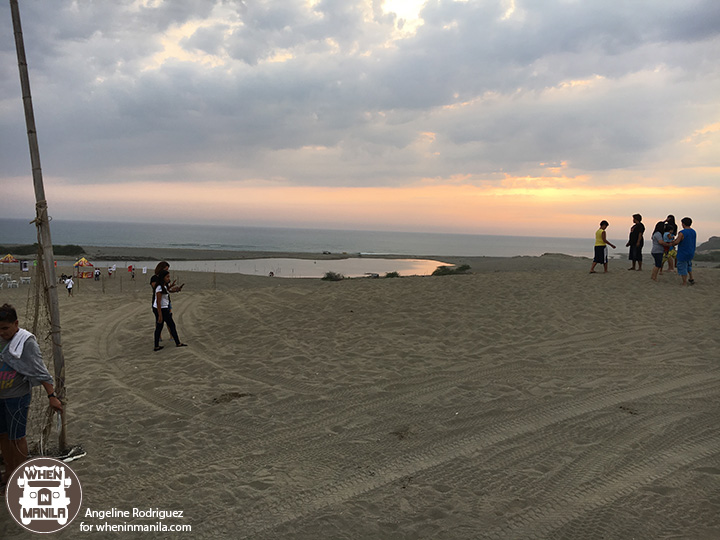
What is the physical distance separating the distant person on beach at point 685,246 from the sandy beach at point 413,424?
1.72m

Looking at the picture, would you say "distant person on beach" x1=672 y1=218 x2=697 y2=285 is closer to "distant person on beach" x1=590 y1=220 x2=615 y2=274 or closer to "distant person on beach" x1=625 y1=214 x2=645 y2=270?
"distant person on beach" x1=625 y1=214 x2=645 y2=270

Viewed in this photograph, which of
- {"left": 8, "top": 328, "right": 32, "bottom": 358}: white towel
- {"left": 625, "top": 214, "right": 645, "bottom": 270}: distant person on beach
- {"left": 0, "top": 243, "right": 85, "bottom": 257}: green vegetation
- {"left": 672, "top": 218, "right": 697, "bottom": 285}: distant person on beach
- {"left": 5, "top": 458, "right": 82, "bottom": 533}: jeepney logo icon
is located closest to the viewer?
{"left": 5, "top": 458, "right": 82, "bottom": 533}: jeepney logo icon

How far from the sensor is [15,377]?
11.5 feet

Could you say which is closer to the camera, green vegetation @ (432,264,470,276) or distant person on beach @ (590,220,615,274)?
distant person on beach @ (590,220,615,274)

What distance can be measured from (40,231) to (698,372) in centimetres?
834

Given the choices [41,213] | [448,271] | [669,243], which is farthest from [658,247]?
[41,213]

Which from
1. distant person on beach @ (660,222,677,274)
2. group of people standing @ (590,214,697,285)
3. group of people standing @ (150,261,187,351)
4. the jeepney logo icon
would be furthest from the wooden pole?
distant person on beach @ (660,222,677,274)

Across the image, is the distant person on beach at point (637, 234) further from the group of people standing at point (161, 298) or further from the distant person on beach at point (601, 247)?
the group of people standing at point (161, 298)

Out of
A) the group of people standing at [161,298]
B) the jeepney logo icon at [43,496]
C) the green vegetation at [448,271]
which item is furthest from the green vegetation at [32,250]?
the jeepney logo icon at [43,496]

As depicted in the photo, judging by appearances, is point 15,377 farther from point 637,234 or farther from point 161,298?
point 637,234

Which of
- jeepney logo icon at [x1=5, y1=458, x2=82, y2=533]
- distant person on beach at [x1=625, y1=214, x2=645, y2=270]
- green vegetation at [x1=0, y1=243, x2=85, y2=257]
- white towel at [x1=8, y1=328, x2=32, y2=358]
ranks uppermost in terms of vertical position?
distant person on beach at [x1=625, y1=214, x2=645, y2=270]

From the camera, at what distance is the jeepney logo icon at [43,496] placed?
326cm

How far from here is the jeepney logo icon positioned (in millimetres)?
3262

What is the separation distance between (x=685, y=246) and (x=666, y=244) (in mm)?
503
